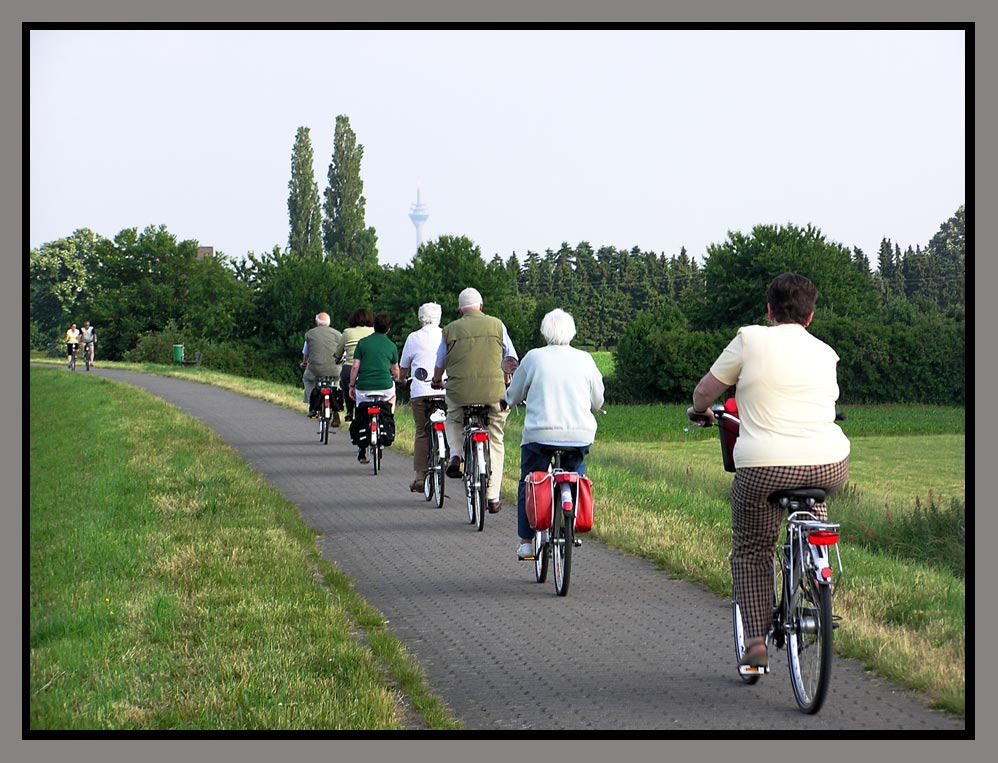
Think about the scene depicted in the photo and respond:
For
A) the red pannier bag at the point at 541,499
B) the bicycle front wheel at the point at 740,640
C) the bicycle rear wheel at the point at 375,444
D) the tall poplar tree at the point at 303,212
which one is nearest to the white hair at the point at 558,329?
the red pannier bag at the point at 541,499

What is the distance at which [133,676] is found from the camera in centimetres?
683

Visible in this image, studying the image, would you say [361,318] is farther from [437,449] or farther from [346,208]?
[346,208]

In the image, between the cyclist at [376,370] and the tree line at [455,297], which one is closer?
the cyclist at [376,370]

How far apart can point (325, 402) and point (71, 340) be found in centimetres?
2314

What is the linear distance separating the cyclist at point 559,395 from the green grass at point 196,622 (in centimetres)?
157

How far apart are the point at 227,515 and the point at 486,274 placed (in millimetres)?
88245

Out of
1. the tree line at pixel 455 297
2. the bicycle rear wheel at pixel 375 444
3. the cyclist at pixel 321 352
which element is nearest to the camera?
the bicycle rear wheel at pixel 375 444

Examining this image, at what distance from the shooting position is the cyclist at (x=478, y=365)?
11938mm

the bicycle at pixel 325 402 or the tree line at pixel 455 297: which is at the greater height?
the tree line at pixel 455 297

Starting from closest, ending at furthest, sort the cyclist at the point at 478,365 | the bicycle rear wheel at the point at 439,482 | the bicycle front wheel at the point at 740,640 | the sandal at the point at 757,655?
the sandal at the point at 757,655, the bicycle front wheel at the point at 740,640, the cyclist at the point at 478,365, the bicycle rear wheel at the point at 439,482

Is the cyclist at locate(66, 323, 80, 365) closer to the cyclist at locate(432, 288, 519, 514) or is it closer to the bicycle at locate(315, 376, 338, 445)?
the bicycle at locate(315, 376, 338, 445)

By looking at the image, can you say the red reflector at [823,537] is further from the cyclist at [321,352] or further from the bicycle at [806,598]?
the cyclist at [321,352]

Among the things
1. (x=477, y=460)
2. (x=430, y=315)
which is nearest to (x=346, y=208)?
(x=430, y=315)

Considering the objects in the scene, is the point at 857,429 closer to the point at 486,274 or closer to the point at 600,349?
the point at 486,274
